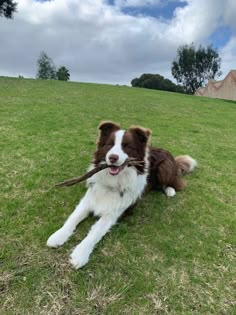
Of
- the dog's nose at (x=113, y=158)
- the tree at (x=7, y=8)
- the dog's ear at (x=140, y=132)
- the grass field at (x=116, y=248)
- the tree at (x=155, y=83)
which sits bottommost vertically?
the grass field at (x=116, y=248)

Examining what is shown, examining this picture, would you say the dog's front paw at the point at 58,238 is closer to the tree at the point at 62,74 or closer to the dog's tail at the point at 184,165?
the dog's tail at the point at 184,165

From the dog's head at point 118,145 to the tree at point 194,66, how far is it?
1971 inches

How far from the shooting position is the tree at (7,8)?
18183 millimetres

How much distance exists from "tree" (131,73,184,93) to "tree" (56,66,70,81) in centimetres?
1183

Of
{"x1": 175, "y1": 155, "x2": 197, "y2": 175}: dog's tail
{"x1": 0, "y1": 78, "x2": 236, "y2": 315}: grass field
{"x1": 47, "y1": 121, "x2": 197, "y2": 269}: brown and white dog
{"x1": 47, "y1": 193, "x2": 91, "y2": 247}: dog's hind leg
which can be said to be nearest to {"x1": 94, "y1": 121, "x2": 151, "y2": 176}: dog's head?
{"x1": 47, "y1": 121, "x2": 197, "y2": 269}: brown and white dog

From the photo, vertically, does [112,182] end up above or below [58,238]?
above

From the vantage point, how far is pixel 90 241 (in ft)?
8.45

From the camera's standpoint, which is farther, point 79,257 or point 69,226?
point 69,226

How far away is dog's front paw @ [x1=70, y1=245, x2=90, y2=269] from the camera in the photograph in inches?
93.9

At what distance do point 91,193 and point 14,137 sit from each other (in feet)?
10.5

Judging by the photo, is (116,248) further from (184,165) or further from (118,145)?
(184,165)

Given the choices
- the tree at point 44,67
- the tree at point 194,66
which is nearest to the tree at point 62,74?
the tree at point 44,67

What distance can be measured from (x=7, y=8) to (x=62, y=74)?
2718cm

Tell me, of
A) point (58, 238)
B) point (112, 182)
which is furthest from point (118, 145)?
point (58, 238)
